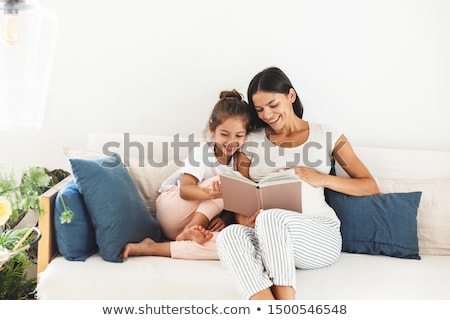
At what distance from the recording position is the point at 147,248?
85.9 inches

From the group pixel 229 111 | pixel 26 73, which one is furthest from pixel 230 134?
pixel 26 73

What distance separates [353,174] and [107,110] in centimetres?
126

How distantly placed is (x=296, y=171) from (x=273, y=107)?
0.29 m

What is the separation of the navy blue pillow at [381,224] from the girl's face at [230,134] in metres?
0.52

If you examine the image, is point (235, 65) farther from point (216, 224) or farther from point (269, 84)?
point (216, 224)

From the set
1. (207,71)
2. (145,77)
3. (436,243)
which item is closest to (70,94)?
(145,77)

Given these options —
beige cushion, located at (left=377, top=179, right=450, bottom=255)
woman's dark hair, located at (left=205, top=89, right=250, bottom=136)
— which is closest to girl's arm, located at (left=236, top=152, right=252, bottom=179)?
woman's dark hair, located at (left=205, top=89, right=250, bottom=136)

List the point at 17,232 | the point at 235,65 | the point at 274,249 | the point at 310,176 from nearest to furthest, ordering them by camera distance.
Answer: the point at 274,249, the point at 17,232, the point at 310,176, the point at 235,65

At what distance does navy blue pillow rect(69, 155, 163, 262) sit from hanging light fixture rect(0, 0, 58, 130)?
0.34 metres

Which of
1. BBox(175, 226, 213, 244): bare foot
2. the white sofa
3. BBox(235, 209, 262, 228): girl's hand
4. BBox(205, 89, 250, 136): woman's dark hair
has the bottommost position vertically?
the white sofa

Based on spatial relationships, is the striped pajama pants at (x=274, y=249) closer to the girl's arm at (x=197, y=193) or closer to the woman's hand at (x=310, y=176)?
the woman's hand at (x=310, y=176)

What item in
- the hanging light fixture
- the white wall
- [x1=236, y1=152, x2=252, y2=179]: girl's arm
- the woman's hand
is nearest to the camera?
the hanging light fixture

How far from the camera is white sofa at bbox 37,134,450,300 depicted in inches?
77.0

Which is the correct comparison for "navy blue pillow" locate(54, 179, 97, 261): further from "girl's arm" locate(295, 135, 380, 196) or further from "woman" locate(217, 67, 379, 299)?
"girl's arm" locate(295, 135, 380, 196)
